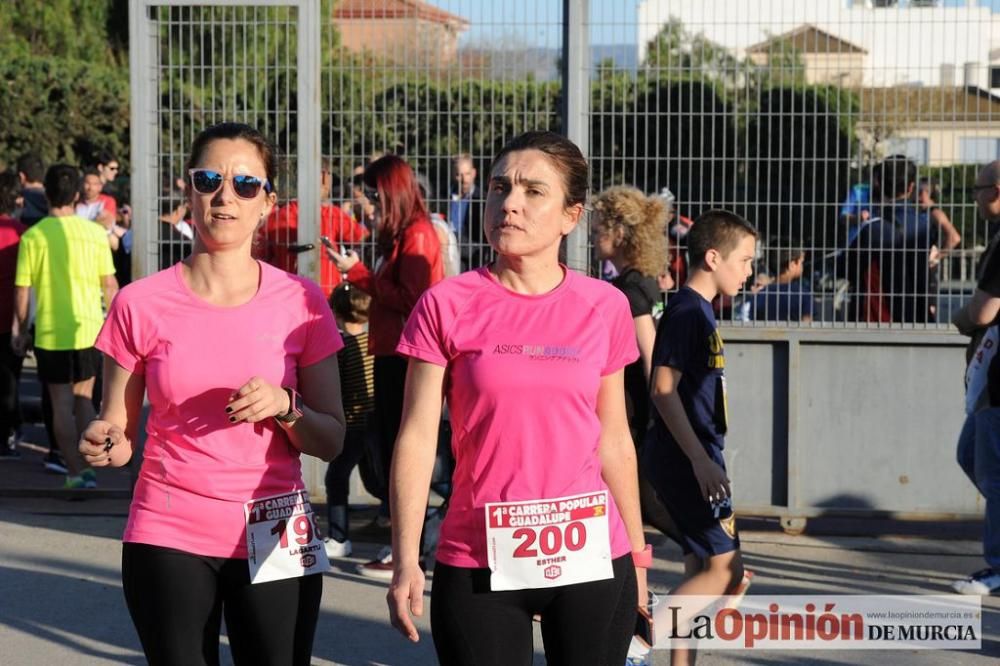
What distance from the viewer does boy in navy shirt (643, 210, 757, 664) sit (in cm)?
484

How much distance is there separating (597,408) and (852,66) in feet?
16.9

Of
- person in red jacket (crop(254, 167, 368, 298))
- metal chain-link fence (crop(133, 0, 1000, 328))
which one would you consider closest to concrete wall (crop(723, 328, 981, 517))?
metal chain-link fence (crop(133, 0, 1000, 328))

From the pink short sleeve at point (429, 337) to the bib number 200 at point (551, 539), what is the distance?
0.45 m

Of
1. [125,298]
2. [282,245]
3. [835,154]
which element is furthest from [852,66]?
[125,298]

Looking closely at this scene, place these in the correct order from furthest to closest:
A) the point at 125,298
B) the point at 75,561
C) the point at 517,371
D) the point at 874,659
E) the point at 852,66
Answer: the point at 852,66, the point at 75,561, the point at 874,659, the point at 125,298, the point at 517,371

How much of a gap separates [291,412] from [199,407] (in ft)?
0.79

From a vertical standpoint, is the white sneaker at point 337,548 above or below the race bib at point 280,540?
below

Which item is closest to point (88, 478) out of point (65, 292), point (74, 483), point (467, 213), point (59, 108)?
point (74, 483)

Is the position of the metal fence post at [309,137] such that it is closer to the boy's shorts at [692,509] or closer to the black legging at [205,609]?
the boy's shorts at [692,509]

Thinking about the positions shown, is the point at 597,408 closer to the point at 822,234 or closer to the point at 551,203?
the point at 551,203

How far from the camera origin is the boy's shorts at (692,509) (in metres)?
4.84

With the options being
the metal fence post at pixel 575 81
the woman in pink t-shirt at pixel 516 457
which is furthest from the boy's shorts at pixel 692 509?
the metal fence post at pixel 575 81

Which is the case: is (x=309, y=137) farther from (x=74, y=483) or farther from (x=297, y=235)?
(x=74, y=483)

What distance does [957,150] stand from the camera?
8.09 metres
